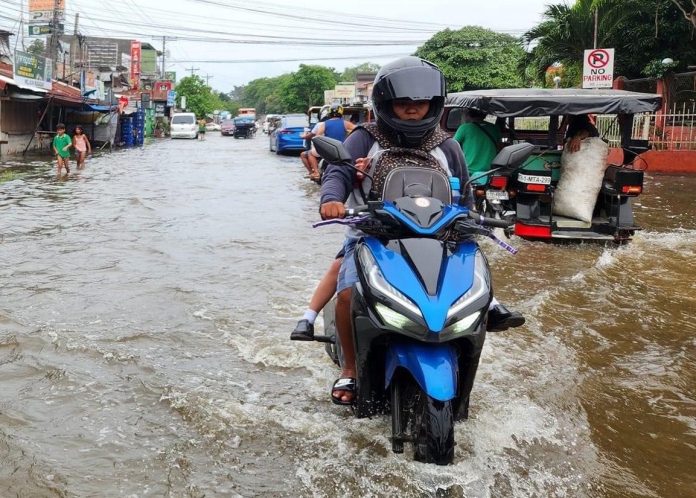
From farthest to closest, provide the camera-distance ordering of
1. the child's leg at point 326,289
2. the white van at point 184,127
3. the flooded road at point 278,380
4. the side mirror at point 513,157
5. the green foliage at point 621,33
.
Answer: the white van at point 184,127
the green foliage at point 621,33
the child's leg at point 326,289
the side mirror at point 513,157
the flooded road at point 278,380

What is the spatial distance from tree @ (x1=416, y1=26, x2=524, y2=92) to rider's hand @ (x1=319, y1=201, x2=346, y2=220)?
40.4 meters

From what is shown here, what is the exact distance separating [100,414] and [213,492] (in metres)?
1.06

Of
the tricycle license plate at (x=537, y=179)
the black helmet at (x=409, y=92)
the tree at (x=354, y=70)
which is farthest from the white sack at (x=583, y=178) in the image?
the tree at (x=354, y=70)

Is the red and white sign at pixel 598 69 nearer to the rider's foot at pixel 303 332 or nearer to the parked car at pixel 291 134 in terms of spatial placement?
the parked car at pixel 291 134

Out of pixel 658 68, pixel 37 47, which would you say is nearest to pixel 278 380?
pixel 658 68

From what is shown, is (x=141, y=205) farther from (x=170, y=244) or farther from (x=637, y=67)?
(x=637, y=67)

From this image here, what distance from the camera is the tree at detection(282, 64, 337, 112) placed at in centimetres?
8244

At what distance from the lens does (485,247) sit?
27.5ft

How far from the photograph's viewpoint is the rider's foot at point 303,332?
370 cm

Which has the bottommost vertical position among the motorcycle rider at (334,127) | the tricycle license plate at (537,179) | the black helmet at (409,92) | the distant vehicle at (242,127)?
the tricycle license plate at (537,179)

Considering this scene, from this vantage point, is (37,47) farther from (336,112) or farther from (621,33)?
(336,112)

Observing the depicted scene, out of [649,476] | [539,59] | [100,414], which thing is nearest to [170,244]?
[100,414]

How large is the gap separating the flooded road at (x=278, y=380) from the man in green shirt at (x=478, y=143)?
4.22ft

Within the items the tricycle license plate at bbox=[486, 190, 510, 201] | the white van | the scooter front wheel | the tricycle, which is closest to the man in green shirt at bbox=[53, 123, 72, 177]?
the tricycle
